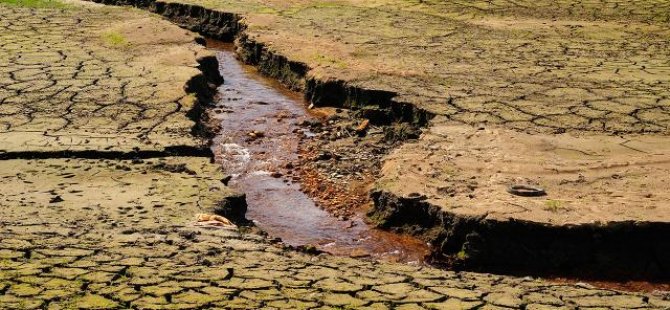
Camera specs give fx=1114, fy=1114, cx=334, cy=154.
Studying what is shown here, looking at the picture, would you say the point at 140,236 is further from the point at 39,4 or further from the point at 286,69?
the point at 39,4

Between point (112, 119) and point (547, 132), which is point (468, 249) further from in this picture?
point (112, 119)

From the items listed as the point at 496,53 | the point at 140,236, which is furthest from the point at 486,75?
the point at 140,236

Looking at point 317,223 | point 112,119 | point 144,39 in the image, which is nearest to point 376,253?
point 317,223

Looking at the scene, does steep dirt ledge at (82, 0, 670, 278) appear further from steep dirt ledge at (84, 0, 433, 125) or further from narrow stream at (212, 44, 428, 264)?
narrow stream at (212, 44, 428, 264)

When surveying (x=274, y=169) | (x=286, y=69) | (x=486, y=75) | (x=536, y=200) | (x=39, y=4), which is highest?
(x=486, y=75)

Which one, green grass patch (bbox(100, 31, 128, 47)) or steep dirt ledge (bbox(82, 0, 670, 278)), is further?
green grass patch (bbox(100, 31, 128, 47))

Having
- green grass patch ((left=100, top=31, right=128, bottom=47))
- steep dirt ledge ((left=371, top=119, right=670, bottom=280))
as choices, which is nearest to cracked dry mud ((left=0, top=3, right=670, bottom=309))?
steep dirt ledge ((left=371, top=119, right=670, bottom=280))
